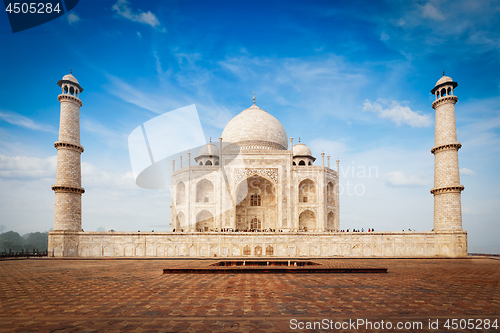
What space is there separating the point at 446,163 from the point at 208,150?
73.4 ft

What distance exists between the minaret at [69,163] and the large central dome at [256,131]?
53.0 ft

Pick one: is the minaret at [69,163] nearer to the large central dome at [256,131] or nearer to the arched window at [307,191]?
the large central dome at [256,131]

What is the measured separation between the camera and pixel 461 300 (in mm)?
6535

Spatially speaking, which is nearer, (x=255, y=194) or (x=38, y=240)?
(x=255, y=194)

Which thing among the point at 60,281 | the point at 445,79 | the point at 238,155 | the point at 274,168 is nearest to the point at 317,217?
the point at 274,168

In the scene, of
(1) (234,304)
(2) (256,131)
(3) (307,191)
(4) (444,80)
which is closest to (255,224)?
(3) (307,191)

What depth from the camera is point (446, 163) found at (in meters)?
24.4

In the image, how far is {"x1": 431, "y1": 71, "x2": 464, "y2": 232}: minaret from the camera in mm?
23562

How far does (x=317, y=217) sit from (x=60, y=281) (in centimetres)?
2456

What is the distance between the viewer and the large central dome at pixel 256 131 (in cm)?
3584

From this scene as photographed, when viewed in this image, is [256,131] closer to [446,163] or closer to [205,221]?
[205,221]

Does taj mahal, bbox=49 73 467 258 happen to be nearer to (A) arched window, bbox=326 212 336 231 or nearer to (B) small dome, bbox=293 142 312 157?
(A) arched window, bbox=326 212 336 231

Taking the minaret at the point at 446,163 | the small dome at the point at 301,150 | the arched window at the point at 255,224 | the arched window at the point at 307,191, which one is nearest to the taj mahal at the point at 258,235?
the minaret at the point at 446,163

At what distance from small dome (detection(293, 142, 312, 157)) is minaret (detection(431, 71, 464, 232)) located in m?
13.4
